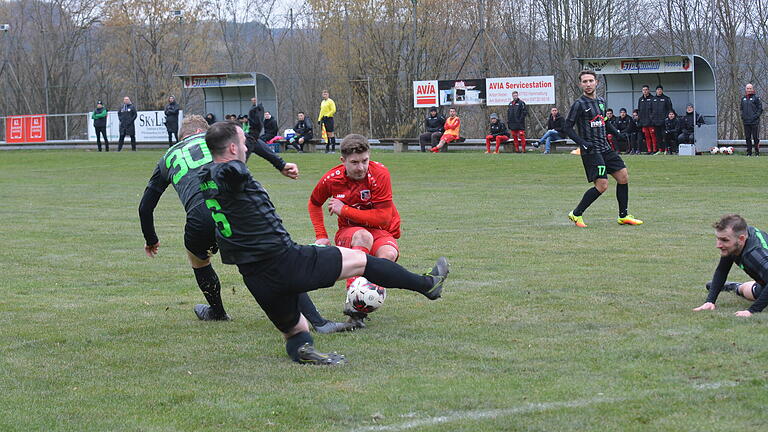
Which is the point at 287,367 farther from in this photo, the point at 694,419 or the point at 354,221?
the point at 694,419

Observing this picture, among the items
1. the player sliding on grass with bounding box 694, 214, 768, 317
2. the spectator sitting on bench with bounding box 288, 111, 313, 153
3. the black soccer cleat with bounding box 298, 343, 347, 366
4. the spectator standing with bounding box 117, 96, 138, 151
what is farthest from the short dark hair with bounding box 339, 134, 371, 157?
the spectator standing with bounding box 117, 96, 138, 151

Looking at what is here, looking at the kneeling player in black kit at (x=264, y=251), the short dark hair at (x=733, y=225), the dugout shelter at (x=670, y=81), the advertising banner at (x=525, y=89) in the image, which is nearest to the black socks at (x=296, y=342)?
the kneeling player in black kit at (x=264, y=251)

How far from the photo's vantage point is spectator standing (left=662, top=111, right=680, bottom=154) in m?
26.4

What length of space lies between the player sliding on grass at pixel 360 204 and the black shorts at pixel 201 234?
0.73 m

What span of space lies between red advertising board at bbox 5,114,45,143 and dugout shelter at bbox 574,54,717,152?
77.5ft

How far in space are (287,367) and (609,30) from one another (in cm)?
3131

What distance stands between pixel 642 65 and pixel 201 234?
23.8 metres

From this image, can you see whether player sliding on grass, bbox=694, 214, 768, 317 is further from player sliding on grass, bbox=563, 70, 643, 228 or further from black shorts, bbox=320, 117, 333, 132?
black shorts, bbox=320, 117, 333, 132

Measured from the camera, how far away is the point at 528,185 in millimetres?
20141

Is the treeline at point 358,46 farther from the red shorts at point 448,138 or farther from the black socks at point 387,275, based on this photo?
the black socks at point 387,275

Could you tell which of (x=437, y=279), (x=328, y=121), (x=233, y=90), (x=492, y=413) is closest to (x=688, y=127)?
(x=328, y=121)

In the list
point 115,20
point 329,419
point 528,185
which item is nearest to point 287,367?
point 329,419

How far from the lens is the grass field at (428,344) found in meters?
4.68

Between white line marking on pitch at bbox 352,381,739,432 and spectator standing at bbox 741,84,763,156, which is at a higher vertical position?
spectator standing at bbox 741,84,763,156
